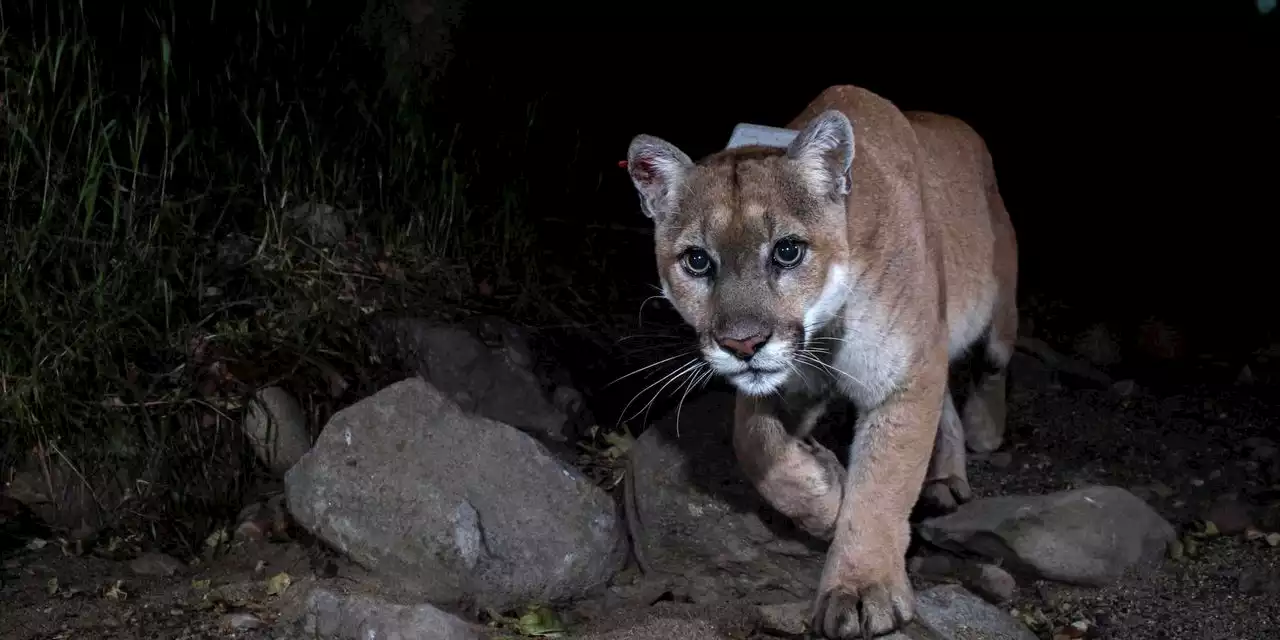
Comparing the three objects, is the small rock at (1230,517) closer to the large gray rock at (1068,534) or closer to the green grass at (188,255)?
the large gray rock at (1068,534)

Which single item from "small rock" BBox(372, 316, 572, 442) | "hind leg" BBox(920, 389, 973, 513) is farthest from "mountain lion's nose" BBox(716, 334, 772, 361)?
"small rock" BBox(372, 316, 572, 442)

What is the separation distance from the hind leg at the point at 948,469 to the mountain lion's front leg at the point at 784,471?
2.40ft

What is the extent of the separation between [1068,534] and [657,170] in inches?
68.6

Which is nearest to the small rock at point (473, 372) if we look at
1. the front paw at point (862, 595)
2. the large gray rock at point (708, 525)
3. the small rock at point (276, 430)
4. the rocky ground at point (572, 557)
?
the rocky ground at point (572, 557)

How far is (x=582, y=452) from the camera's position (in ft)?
16.7

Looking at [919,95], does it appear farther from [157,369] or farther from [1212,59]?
[157,369]

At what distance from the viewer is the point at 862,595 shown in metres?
3.70

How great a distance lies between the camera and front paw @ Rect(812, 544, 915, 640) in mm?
3643

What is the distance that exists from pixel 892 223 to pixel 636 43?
3.73 m

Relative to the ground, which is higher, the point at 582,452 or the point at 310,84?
the point at 310,84

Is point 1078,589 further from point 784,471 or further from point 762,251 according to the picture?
point 762,251

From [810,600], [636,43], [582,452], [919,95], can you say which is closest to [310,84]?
[636,43]

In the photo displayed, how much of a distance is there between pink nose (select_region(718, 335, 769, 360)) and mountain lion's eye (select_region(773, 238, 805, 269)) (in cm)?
25

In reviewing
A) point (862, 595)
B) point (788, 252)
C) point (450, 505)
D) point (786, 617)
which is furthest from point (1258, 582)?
point (450, 505)
